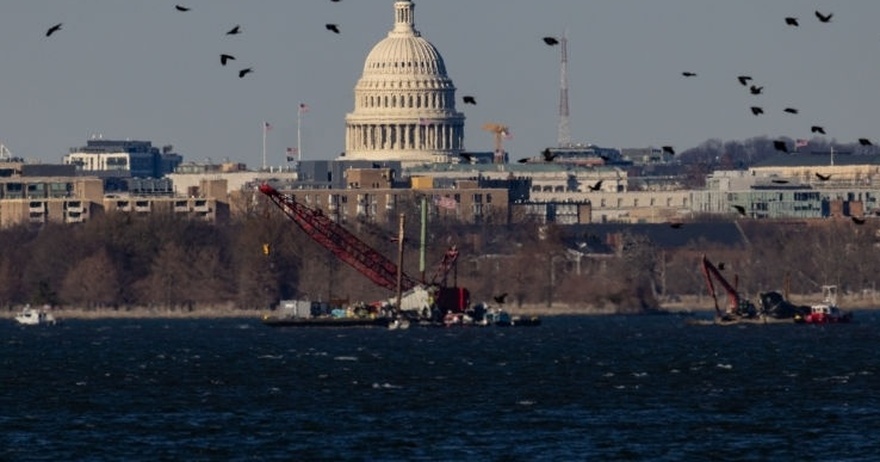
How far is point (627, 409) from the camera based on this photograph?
107750mm

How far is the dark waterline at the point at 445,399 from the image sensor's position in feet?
313

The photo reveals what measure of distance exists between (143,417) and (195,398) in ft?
26.6

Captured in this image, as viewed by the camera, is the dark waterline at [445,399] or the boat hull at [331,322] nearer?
the dark waterline at [445,399]

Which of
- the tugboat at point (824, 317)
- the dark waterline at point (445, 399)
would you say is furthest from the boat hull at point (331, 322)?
the dark waterline at point (445, 399)

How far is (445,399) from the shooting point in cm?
11244

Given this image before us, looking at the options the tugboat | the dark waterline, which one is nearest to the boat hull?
the tugboat

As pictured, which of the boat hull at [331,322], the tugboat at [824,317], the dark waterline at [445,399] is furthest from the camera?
the tugboat at [824,317]

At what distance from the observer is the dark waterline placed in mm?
95375

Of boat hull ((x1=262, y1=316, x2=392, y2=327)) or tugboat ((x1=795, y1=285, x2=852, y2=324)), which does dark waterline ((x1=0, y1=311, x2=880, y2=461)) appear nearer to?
boat hull ((x1=262, y1=316, x2=392, y2=327))

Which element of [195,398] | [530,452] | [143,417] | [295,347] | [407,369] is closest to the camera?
[530,452]

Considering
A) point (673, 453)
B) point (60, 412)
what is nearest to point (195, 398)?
point (60, 412)

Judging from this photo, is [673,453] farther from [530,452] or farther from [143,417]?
[143,417]

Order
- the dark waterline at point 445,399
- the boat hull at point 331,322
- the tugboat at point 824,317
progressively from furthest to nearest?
the tugboat at point 824,317 → the boat hull at point 331,322 → the dark waterline at point 445,399

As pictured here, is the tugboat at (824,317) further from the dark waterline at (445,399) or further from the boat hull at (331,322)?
the dark waterline at (445,399)
